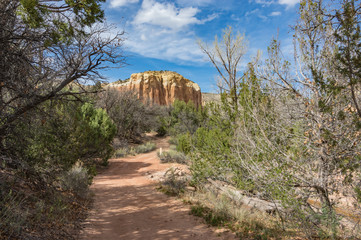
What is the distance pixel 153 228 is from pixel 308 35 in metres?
6.59

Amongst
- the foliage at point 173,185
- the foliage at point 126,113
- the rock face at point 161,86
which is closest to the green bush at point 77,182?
the foliage at point 173,185

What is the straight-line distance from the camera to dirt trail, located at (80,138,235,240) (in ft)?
19.4

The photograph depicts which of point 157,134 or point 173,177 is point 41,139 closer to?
point 173,177

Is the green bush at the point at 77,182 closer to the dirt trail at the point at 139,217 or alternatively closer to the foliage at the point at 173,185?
the dirt trail at the point at 139,217

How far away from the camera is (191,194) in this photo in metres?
9.41

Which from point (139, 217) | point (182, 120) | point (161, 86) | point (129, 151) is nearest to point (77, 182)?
point (139, 217)

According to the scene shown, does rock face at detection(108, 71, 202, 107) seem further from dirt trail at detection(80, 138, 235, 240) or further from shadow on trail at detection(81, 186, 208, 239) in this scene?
shadow on trail at detection(81, 186, 208, 239)

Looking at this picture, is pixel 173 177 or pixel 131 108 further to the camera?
pixel 131 108

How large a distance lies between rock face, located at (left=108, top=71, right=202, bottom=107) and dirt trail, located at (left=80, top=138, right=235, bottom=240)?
4401 centimetres

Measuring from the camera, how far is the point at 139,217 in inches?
284

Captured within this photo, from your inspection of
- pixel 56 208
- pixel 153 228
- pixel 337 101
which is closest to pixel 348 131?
pixel 337 101

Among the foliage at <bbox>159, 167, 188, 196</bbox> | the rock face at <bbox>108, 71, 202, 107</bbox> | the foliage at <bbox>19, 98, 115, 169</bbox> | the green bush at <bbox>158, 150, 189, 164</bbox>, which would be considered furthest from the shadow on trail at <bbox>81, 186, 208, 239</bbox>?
the rock face at <bbox>108, 71, 202, 107</bbox>

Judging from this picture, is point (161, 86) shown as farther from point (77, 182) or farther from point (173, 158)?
point (77, 182)

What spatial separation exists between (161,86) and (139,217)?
54016 mm
